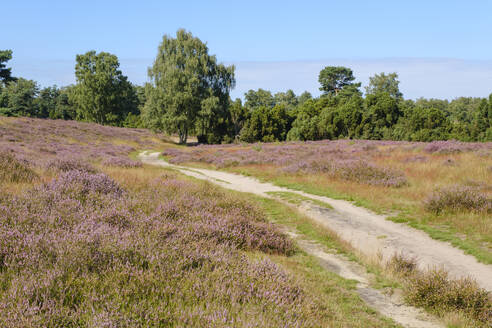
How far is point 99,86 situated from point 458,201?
7629 centimetres

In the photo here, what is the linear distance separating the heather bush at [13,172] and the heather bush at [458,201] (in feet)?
37.8

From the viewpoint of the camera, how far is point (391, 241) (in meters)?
8.81

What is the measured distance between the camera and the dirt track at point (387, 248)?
17.2 feet

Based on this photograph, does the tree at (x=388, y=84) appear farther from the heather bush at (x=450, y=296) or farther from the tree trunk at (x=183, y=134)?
the heather bush at (x=450, y=296)

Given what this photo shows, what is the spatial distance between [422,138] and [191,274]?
44.5 meters

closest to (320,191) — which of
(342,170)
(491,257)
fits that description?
(342,170)

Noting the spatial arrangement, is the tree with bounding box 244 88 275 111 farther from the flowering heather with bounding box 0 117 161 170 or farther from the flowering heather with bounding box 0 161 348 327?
the flowering heather with bounding box 0 161 348 327

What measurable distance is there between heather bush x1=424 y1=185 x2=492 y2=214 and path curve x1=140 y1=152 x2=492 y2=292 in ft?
5.01

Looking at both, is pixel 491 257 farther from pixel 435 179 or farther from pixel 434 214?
pixel 435 179

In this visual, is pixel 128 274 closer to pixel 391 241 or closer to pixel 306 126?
pixel 391 241

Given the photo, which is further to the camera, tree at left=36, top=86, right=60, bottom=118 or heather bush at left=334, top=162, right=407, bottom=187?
tree at left=36, top=86, right=60, bottom=118

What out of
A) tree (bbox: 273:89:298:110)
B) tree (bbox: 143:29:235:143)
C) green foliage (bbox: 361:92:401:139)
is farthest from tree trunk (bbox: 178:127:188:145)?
tree (bbox: 273:89:298:110)

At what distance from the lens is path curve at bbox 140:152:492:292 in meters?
6.95

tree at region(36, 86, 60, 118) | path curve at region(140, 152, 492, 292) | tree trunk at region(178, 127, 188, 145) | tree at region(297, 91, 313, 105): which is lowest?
path curve at region(140, 152, 492, 292)
